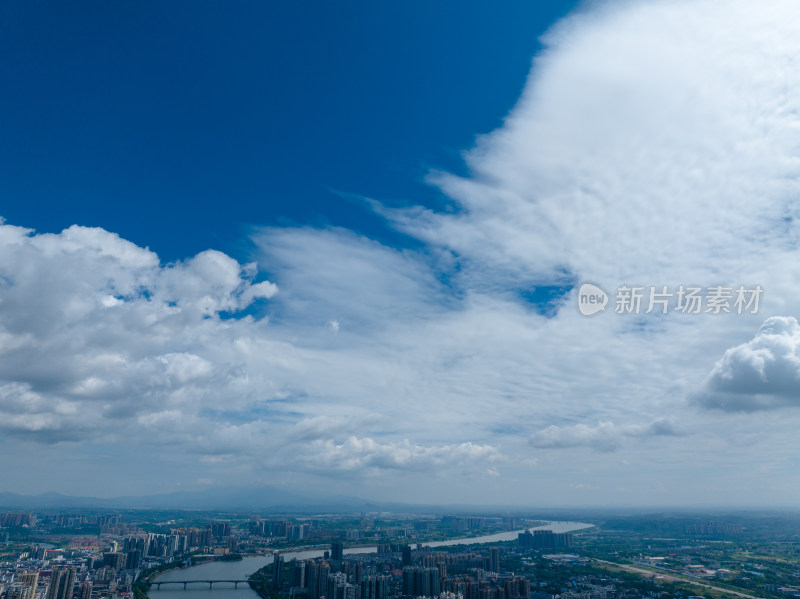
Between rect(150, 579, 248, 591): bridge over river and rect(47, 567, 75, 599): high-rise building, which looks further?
rect(150, 579, 248, 591): bridge over river

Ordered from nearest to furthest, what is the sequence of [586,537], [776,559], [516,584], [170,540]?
[516,584] < [776,559] < [170,540] < [586,537]

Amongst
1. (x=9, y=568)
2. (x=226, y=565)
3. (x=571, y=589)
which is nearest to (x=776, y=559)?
(x=571, y=589)

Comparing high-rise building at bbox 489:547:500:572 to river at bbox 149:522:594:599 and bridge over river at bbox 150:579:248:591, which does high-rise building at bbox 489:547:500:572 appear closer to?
river at bbox 149:522:594:599

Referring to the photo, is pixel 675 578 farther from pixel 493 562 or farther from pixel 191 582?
pixel 191 582

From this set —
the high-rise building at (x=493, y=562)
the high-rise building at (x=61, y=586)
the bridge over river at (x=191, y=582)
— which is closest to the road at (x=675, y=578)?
the high-rise building at (x=493, y=562)

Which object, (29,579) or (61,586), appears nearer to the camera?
(61,586)

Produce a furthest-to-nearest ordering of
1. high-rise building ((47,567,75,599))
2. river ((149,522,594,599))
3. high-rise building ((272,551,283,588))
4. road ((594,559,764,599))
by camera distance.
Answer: high-rise building ((272,551,283,588)) → river ((149,522,594,599)) → road ((594,559,764,599)) → high-rise building ((47,567,75,599))

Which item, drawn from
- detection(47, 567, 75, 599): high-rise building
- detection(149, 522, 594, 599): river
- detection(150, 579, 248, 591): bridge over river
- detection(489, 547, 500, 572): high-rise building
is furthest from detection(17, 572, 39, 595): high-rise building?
detection(489, 547, 500, 572): high-rise building

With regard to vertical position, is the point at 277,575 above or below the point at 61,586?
below

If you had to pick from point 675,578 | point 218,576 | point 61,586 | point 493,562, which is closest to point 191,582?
point 218,576

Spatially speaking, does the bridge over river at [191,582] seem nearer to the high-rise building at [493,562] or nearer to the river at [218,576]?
the river at [218,576]

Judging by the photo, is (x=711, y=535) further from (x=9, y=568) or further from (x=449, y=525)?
(x=9, y=568)
